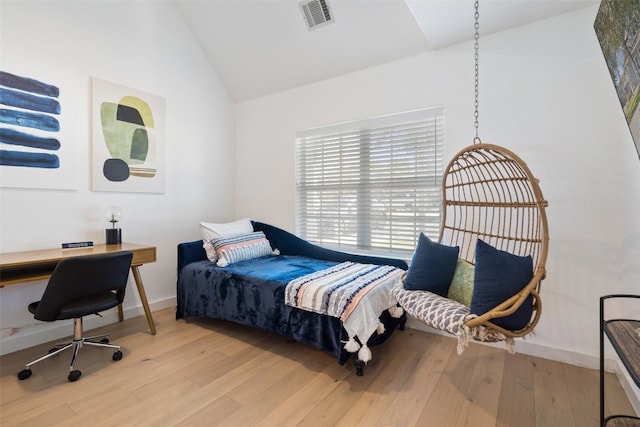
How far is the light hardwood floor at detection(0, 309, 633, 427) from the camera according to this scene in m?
1.54

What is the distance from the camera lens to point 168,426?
148cm

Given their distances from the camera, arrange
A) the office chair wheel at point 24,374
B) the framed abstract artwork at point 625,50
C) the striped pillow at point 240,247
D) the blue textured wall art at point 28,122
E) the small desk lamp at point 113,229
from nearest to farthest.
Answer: the framed abstract artwork at point 625,50 < the office chair wheel at point 24,374 < the blue textured wall art at point 28,122 < the small desk lamp at point 113,229 < the striped pillow at point 240,247

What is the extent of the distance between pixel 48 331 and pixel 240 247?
5.27 feet

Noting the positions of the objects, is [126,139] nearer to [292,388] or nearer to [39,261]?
[39,261]

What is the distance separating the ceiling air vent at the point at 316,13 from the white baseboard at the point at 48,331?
10.4 feet

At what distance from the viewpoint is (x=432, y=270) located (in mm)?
1988

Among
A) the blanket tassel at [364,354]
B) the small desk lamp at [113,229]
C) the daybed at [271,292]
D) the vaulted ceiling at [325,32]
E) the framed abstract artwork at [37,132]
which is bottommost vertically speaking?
the blanket tassel at [364,354]

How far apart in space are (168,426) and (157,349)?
0.91 m

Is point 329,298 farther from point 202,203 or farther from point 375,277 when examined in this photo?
point 202,203

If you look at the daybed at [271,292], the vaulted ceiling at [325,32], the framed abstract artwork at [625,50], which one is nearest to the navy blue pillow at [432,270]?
the daybed at [271,292]

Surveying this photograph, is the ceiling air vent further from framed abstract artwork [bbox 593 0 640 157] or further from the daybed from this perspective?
the daybed

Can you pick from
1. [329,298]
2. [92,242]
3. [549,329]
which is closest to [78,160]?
[92,242]

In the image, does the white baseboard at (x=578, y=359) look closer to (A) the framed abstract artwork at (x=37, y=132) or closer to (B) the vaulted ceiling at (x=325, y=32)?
(B) the vaulted ceiling at (x=325, y=32)

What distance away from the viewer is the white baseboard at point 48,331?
2.21 m
